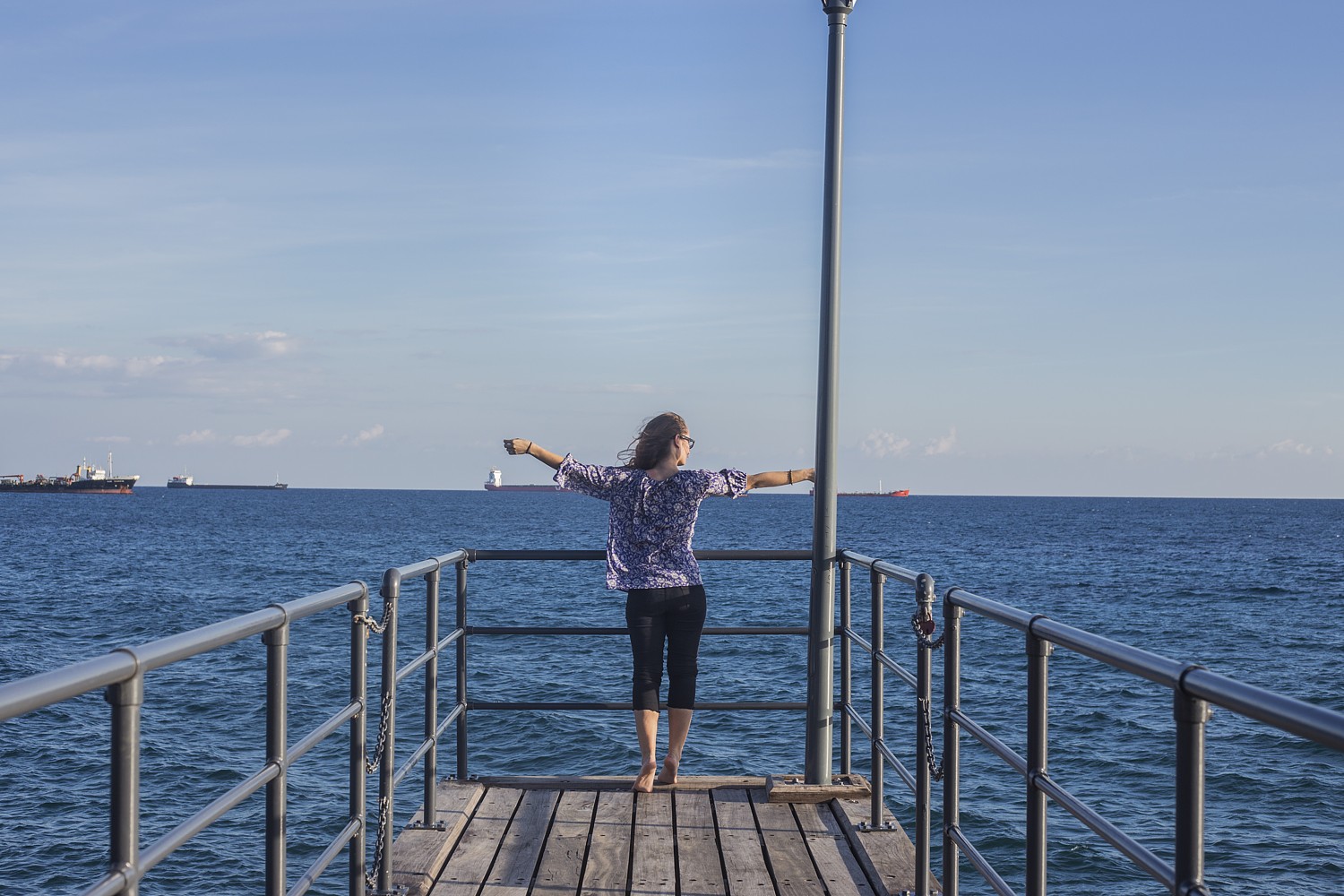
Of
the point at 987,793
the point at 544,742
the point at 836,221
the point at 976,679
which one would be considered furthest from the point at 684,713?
the point at 976,679

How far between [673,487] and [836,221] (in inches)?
61.8

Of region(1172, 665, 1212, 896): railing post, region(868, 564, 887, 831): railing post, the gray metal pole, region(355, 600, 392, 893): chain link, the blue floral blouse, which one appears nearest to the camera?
region(1172, 665, 1212, 896): railing post

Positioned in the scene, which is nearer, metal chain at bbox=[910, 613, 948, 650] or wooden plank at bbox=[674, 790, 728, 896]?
metal chain at bbox=[910, 613, 948, 650]

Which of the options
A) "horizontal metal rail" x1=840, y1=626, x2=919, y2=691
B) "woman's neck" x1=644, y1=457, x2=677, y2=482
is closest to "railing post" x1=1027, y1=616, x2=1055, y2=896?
"horizontal metal rail" x1=840, y1=626, x2=919, y2=691

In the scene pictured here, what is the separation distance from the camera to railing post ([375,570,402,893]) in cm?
411

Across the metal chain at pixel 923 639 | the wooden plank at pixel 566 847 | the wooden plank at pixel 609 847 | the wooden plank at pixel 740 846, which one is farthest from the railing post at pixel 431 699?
the metal chain at pixel 923 639

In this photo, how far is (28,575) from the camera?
1941 inches

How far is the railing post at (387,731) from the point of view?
411 cm

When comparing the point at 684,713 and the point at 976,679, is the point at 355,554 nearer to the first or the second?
the point at 976,679

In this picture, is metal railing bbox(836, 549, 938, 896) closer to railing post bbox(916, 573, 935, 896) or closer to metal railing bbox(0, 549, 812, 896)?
railing post bbox(916, 573, 935, 896)

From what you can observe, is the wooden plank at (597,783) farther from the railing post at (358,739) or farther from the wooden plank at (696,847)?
the railing post at (358,739)

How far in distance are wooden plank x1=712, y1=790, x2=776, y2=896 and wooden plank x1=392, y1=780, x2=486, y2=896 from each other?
1.12 metres

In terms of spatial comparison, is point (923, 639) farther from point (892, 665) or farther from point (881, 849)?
point (881, 849)

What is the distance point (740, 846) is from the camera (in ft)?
16.4
